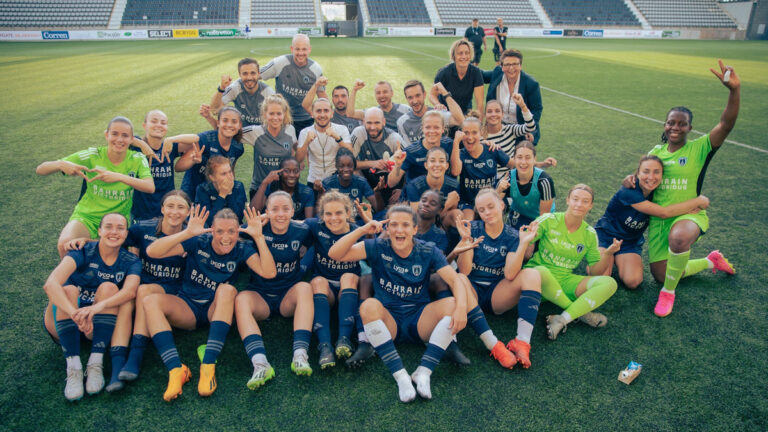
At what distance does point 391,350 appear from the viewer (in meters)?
3.27

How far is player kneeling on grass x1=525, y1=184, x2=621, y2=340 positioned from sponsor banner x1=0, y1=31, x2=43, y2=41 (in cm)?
4376

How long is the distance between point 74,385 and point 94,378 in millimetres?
119

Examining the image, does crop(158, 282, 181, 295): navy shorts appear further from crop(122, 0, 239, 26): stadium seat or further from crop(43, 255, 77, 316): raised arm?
crop(122, 0, 239, 26): stadium seat

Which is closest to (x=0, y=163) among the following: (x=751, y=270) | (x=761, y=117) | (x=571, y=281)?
(x=571, y=281)

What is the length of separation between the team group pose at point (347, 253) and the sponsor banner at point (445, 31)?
40.4 meters

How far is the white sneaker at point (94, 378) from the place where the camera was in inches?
123

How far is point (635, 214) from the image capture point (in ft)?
14.6

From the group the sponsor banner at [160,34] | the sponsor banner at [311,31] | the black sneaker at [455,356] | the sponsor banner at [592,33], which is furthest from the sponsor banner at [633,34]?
the black sneaker at [455,356]

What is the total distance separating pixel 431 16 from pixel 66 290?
46869mm

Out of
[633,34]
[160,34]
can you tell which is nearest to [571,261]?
[160,34]

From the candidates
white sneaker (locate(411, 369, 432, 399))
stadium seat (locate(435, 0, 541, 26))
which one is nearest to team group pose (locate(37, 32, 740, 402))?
white sneaker (locate(411, 369, 432, 399))

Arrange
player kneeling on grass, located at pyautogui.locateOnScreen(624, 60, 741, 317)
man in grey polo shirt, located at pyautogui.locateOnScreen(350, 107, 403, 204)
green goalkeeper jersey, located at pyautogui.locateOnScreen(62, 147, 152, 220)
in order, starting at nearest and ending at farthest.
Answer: player kneeling on grass, located at pyautogui.locateOnScreen(624, 60, 741, 317), green goalkeeper jersey, located at pyautogui.locateOnScreen(62, 147, 152, 220), man in grey polo shirt, located at pyautogui.locateOnScreen(350, 107, 403, 204)

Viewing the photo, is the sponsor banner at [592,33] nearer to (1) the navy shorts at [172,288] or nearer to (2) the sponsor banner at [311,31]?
(2) the sponsor banner at [311,31]

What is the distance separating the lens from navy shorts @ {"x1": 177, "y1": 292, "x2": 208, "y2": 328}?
367 centimetres
